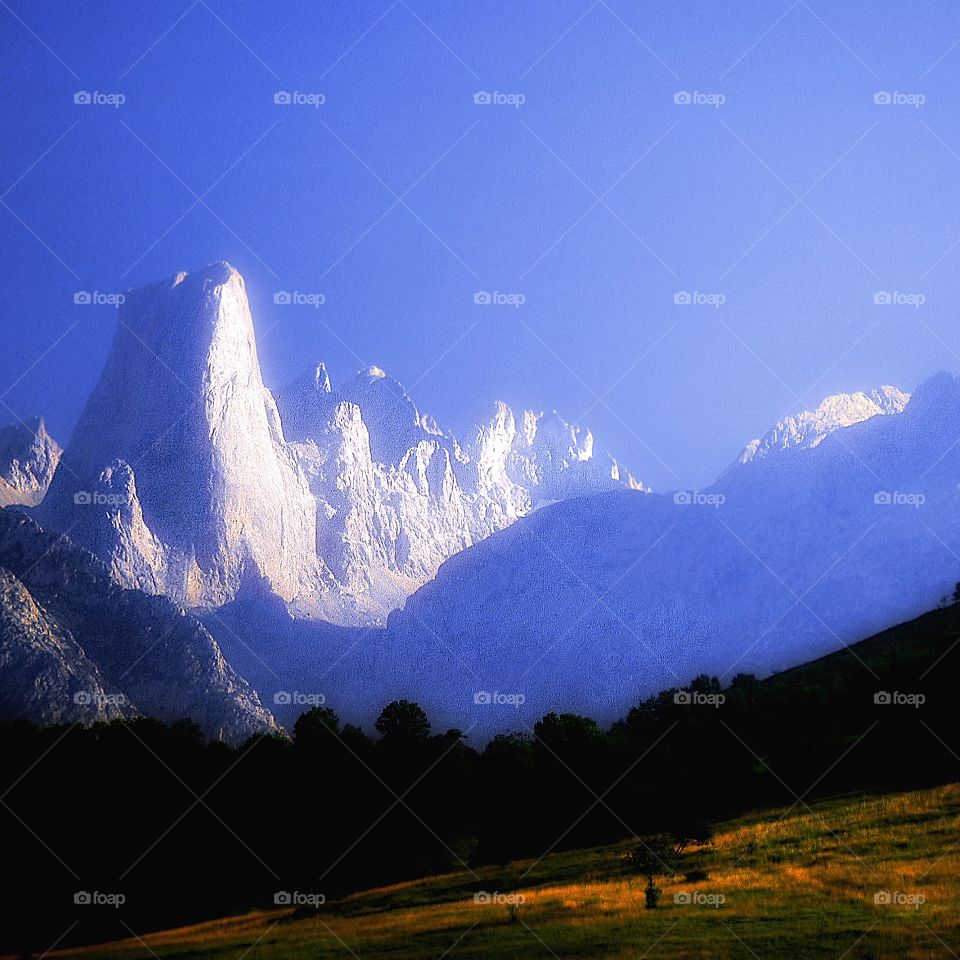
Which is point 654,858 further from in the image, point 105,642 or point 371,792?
point 105,642

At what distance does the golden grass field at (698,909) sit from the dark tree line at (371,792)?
500 cm

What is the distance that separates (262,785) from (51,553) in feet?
285

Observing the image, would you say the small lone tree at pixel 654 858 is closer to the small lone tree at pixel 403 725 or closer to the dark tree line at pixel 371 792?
the dark tree line at pixel 371 792

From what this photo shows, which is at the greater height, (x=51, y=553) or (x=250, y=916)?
(x=51, y=553)

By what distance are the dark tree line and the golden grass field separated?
16.4ft

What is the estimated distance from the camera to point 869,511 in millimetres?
178875

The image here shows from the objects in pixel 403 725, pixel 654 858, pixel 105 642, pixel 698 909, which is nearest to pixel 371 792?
pixel 403 725

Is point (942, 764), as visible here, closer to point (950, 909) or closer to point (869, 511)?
point (950, 909)

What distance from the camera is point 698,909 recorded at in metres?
41.8

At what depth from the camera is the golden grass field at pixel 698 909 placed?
36.3 metres

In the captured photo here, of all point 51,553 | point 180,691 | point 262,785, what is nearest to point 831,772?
point 262,785

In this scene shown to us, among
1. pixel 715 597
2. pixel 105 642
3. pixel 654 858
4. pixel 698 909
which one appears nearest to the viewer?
pixel 698 909

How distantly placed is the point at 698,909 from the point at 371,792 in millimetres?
35416

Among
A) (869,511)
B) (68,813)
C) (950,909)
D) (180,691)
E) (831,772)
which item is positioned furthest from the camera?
(869,511)
